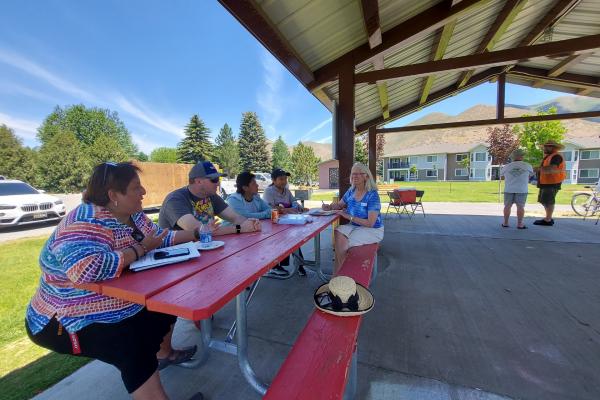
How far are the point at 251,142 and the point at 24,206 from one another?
1263 inches

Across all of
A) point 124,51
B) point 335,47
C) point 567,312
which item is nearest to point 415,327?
point 567,312

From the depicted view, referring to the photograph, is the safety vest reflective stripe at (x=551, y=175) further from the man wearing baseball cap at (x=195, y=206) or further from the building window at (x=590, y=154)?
the building window at (x=590, y=154)

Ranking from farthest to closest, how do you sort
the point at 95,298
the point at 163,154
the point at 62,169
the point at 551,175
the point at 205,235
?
the point at 163,154 < the point at 62,169 < the point at 551,175 < the point at 205,235 < the point at 95,298

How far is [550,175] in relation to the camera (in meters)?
6.05

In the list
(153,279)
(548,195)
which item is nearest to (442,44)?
(548,195)

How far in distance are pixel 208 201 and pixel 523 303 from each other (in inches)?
133

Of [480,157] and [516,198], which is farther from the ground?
[480,157]

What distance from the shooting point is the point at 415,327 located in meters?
2.33

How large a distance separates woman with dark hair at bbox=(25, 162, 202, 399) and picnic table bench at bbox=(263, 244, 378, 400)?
70 cm

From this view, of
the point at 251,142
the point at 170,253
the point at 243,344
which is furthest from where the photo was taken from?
the point at 251,142

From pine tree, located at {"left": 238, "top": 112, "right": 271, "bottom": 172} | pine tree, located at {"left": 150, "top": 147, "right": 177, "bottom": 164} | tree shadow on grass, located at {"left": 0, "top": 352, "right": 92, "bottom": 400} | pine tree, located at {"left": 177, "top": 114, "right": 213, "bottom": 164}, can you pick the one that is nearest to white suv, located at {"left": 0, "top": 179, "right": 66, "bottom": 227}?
tree shadow on grass, located at {"left": 0, "top": 352, "right": 92, "bottom": 400}

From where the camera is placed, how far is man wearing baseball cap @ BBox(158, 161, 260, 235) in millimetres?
2094

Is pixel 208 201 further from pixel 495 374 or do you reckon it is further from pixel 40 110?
pixel 40 110

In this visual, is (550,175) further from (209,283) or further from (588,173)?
(588,173)
